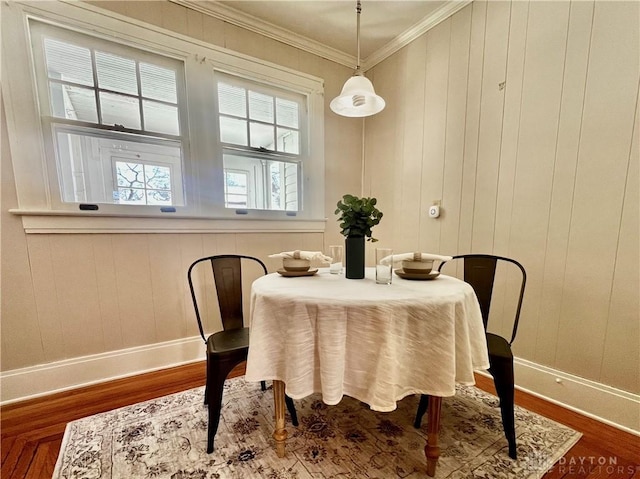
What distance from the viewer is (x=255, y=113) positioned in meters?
2.38

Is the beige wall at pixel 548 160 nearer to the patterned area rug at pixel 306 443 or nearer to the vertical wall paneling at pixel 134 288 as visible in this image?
the patterned area rug at pixel 306 443

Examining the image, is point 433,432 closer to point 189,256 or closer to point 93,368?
point 189,256

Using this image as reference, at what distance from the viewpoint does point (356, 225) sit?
4.28ft

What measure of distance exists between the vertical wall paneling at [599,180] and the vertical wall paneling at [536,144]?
0.14 m

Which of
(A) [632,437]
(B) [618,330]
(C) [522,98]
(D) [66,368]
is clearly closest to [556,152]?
(C) [522,98]

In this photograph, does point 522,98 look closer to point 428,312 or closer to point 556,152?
point 556,152

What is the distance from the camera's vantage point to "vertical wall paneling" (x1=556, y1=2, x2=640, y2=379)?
1352 millimetres

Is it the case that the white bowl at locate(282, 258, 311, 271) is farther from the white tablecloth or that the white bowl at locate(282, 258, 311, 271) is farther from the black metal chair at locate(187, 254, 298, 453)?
the black metal chair at locate(187, 254, 298, 453)

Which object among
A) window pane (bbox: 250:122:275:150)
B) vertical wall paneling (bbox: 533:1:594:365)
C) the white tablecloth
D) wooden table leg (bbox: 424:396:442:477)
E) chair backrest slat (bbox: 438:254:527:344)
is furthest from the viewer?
window pane (bbox: 250:122:275:150)

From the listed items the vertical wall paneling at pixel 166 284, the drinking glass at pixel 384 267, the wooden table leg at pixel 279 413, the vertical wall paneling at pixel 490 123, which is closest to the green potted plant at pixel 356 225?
the drinking glass at pixel 384 267

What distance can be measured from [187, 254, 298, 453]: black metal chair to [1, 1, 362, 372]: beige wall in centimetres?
62

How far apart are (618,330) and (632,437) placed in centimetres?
52

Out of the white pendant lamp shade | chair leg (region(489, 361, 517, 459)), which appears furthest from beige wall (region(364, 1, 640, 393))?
the white pendant lamp shade

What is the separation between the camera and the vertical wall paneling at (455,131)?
2.01m
